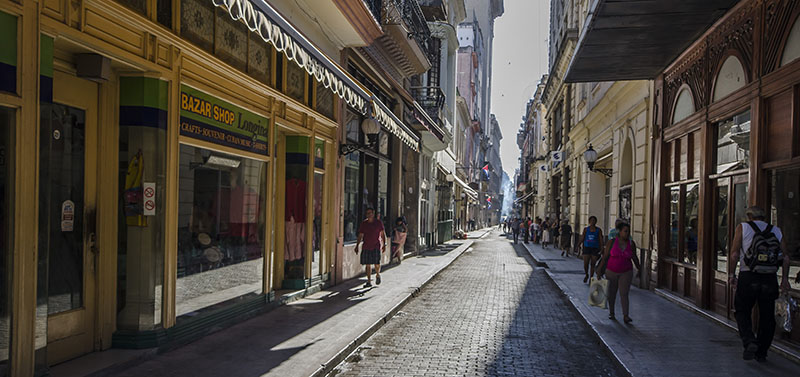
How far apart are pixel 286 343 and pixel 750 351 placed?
16.5 feet

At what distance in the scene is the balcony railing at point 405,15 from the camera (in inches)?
529

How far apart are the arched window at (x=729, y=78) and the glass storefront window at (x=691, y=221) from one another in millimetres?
1752

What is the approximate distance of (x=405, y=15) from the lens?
16.5 meters

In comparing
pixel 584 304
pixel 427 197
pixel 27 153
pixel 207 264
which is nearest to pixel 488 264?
pixel 427 197

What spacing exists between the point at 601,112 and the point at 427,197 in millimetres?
9730

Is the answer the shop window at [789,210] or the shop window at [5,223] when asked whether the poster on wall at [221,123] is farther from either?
the shop window at [789,210]

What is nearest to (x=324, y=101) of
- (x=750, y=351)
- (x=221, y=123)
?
(x=221, y=123)

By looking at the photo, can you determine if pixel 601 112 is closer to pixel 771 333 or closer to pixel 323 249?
pixel 323 249

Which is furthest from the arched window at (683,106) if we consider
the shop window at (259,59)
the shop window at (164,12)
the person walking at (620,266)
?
the shop window at (164,12)

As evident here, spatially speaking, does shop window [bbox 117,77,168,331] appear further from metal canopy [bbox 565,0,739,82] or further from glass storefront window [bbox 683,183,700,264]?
glass storefront window [bbox 683,183,700,264]

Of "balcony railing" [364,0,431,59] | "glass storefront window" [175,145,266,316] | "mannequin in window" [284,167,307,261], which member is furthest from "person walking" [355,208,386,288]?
"balcony railing" [364,0,431,59]

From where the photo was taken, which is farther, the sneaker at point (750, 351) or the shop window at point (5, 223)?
the sneaker at point (750, 351)

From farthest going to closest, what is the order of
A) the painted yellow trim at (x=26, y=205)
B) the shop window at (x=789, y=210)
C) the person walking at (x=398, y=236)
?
1. the person walking at (x=398, y=236)
2. the shop window at (x=789, y=210)
3. the painted yellow trim at (x=26, y=205)

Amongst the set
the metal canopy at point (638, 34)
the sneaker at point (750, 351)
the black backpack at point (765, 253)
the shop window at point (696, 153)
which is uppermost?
the metal canopy at point (638, 34)
